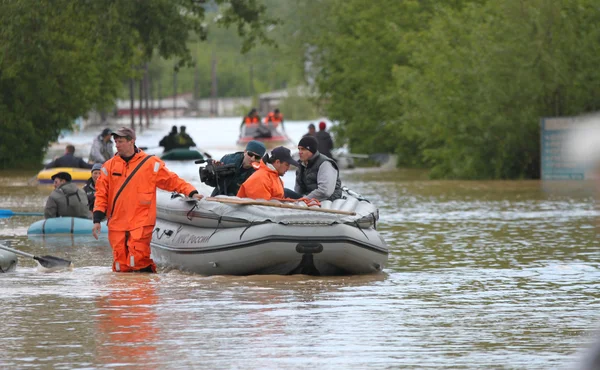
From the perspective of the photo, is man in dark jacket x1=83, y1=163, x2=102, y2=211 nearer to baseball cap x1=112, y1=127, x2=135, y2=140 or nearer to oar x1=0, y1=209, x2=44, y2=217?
baseball cap x1=112, y1=127, x2=135, y2=140

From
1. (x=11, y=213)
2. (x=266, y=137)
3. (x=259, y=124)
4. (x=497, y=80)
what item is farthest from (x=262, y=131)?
(x=11, y=213)

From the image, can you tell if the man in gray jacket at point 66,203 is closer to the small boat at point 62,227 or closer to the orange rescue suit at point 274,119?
the small boat at point 62,227

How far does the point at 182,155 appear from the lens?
4353cm

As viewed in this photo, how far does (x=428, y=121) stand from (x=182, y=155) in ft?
Answer: 30.1

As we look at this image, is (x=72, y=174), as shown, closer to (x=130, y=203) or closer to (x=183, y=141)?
(x=183, y=141)

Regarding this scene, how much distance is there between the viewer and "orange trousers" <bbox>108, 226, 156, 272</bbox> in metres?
13.1

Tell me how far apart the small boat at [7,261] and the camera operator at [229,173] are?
2.23 metres

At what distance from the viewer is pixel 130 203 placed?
13078 mm

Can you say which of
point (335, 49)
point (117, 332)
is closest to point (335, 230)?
point (117, 332)

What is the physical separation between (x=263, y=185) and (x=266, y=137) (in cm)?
4561

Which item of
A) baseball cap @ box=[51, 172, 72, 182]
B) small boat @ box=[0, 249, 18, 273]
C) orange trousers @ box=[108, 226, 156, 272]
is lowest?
small boat @ box=[0, 249, 18, 273]

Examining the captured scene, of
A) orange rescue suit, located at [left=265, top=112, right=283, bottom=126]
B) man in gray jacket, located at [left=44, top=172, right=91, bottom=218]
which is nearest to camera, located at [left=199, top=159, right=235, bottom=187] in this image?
man in gray jacket, located at [left=44, top=172, right=91, bottom=218]

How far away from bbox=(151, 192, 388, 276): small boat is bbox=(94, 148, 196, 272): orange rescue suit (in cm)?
64

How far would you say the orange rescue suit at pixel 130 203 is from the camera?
13086 mm
